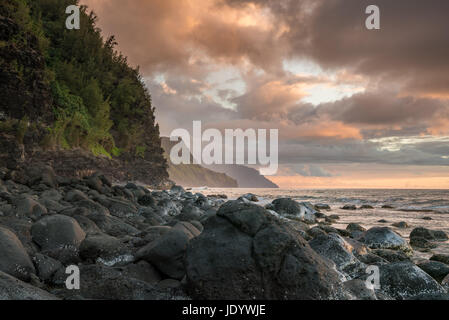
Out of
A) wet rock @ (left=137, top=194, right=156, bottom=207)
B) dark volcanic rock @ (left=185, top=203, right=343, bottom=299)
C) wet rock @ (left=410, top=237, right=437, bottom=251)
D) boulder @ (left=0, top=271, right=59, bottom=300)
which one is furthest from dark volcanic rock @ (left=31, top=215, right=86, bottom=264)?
wet rock @ (left=137, top=194, right=156, bottom=207)

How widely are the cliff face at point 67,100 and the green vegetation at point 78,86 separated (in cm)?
5

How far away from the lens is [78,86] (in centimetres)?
2395

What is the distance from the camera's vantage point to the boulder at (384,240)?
286 inches

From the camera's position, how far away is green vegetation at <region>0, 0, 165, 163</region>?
52.9ft

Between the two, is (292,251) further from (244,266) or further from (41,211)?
(41,211)

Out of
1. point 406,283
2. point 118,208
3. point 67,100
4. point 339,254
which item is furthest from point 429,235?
point 67,100

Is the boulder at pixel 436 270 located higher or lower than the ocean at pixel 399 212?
higher

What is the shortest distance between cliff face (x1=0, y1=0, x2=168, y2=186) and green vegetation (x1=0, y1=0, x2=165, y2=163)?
0.16 ft

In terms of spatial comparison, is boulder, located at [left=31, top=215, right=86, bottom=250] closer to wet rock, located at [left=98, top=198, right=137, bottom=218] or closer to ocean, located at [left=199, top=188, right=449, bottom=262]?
wet rock, located at [left=98, top=198, right=137, bottom=218]

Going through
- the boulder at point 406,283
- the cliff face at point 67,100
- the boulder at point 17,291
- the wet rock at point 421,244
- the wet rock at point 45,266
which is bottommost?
the wet rock at point 421,244

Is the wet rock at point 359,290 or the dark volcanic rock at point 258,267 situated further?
the wet rock at point 359,290

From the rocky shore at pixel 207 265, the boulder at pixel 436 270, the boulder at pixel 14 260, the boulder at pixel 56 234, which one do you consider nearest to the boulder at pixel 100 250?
the rocky shore at pixel 207 265

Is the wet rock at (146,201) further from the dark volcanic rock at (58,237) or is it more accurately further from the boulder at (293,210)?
the dark volcanic rock at (58,237)
